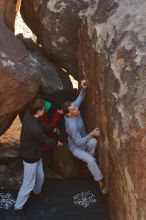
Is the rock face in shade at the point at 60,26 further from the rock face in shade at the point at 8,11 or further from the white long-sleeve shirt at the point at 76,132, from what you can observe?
the white long-sleeve shirt at the point at 76,132

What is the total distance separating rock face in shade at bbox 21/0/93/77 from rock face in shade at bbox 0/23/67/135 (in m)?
0.77

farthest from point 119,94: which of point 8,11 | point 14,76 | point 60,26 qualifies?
point 8,11

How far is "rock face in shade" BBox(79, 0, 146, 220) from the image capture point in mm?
5383

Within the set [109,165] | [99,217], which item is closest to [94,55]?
[109,165]

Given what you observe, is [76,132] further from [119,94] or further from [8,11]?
[8,11]

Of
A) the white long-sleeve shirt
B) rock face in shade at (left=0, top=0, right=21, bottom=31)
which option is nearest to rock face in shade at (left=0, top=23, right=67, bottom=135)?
rock face in shade at (left=0, top=0, right=21, bottom=31)

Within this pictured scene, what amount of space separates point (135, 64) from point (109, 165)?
154 centimetres

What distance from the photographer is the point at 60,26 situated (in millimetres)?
7711

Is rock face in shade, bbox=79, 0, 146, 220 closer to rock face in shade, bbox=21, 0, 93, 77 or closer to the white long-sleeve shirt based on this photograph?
the white long-sleeve shirt

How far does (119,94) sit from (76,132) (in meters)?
1.14

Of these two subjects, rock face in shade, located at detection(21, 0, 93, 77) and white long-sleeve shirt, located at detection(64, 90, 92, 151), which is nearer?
white long-sleeve shirt, located at detection(64, 90, 92, 151)

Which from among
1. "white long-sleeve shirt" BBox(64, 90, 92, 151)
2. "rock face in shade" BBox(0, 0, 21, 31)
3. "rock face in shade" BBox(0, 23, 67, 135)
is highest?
"rock face in shade" BBox(0, 0, 21, 31)

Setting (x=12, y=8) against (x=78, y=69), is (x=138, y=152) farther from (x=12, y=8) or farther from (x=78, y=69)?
(x=12, y=8)

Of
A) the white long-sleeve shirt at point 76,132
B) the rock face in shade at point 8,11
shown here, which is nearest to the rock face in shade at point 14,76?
the rock face in shade at point 8,11
